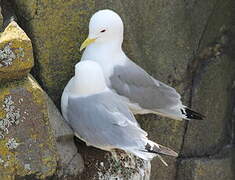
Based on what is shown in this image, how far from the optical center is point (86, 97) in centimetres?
322

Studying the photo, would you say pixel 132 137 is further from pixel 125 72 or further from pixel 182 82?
pixel 182 82

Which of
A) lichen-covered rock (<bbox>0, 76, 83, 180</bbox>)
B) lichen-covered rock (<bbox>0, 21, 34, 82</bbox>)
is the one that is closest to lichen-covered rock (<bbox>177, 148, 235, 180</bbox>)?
lichen-covered rock (<bbox>0, 76, 83, 180</bbox>)

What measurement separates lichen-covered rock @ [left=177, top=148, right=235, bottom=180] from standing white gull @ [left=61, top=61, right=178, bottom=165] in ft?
3.20

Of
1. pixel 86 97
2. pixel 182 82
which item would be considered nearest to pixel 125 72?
pixel 86 97

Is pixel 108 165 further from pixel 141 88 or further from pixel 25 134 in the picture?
pixel 25 134

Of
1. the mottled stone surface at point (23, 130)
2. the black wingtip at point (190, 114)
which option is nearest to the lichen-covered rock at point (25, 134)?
the mottled stone surface at point (23, 130)

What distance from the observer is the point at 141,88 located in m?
3.50

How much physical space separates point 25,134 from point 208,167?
5.54ft

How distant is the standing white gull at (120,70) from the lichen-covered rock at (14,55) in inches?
22.5

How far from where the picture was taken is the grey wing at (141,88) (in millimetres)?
3451

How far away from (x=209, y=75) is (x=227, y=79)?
156 millimetres

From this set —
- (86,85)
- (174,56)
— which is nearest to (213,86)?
(174,56)

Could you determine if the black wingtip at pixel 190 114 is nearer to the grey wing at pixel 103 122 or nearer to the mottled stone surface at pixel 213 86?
the mottled stone surface at pixel 213 86

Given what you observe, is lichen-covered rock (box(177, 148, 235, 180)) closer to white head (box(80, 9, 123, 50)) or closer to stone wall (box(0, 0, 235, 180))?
stone wall (box(0, 0, 235, 180))
